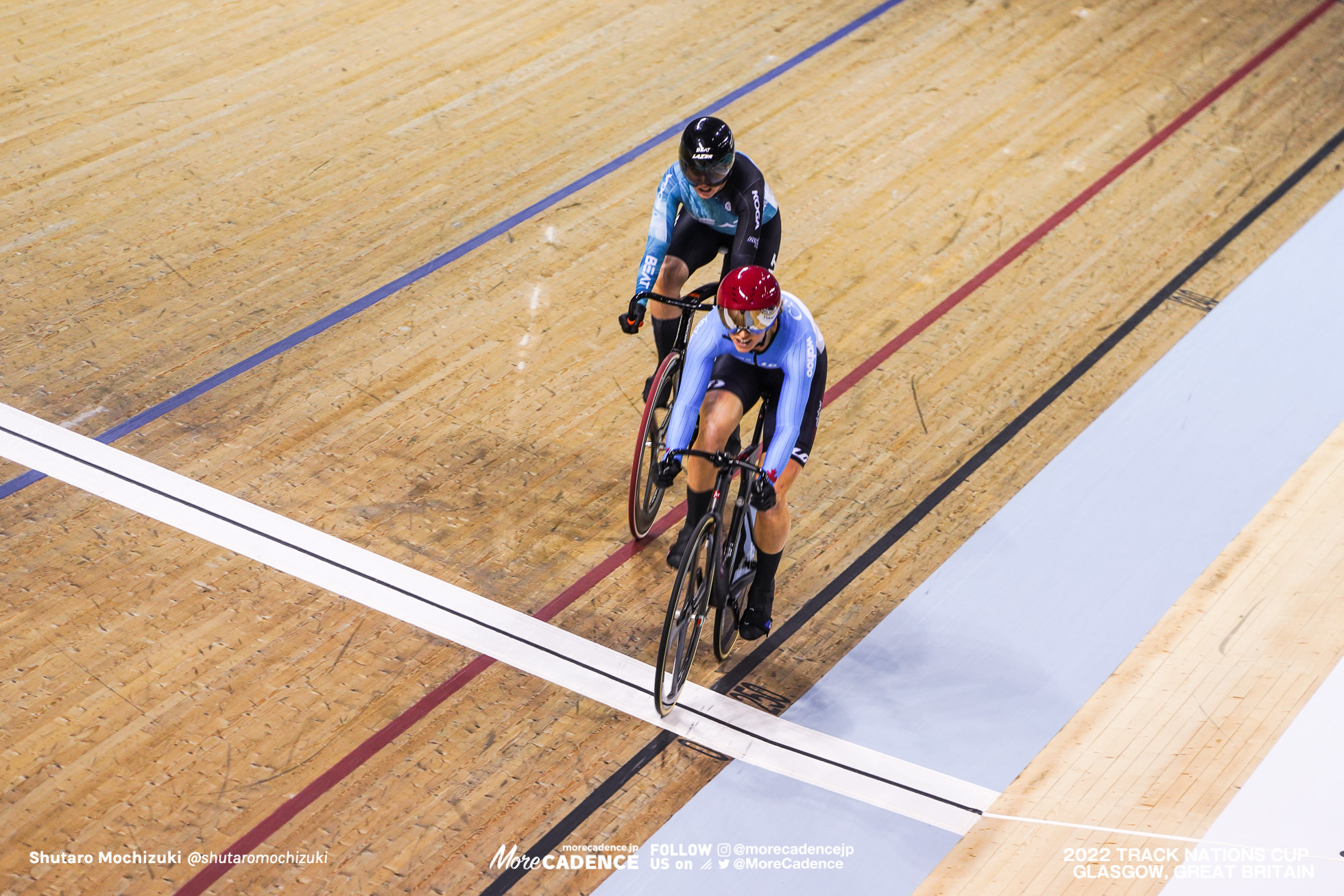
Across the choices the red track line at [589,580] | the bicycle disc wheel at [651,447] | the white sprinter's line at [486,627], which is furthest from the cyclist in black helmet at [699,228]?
the white sprinter's line at [486,627]

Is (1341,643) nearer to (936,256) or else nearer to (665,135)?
(936,256)

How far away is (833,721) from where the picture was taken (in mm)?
3480

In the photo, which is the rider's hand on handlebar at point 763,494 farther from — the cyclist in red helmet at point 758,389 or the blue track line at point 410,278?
the blue track line at point 410,278

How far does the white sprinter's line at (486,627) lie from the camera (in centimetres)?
331

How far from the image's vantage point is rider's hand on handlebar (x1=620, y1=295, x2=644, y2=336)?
3.76 metres

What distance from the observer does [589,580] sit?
3887 millimetres

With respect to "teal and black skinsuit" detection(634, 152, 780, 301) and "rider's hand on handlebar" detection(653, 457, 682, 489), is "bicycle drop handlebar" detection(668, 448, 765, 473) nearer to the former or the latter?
"rider's hand on handlebar" detection(653, 457, 682, 489)

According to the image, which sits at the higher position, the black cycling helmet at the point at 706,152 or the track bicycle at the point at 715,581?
the black cycling helmet at the point at 706,152

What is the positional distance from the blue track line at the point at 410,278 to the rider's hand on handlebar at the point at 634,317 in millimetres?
1674

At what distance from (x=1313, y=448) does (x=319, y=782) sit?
3.92 metres

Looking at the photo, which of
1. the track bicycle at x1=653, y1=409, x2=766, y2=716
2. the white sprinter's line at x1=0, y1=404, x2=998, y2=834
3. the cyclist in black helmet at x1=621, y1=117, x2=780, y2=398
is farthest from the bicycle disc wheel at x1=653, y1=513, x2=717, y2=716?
the cyclist in black helmet at x1=621, y1=117, x2=780, y2=398

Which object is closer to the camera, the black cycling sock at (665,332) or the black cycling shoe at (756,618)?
the black cycling shoe at (756,618)

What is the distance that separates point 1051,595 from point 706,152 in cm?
190

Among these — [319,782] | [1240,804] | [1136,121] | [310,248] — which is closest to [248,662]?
[319,782]
